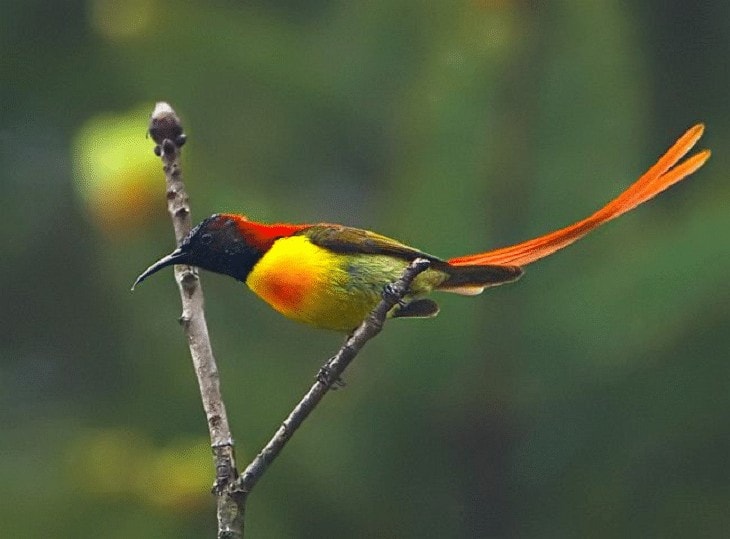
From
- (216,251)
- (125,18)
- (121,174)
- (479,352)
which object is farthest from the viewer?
(125,18)

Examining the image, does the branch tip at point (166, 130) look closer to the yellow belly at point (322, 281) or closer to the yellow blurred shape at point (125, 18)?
the yellow belly at point (322, 281)

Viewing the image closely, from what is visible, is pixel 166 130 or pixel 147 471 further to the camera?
pixel 147 471

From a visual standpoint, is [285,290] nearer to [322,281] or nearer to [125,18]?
[322,281]

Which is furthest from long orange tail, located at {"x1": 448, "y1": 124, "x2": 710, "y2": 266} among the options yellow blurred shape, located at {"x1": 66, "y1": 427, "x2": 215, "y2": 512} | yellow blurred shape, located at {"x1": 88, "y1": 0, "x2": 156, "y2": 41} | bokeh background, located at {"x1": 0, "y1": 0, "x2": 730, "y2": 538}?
yellow blurred shape, located at {"x1": 88, "y1": 0, "x2": 156, "y2": 41}

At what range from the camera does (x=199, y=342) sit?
134 centimetres

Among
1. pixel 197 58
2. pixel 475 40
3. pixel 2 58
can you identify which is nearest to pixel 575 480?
pixel 475 40

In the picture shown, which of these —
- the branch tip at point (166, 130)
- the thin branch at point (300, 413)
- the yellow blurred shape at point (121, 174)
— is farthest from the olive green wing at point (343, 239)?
the thin branch at point (300, 413)

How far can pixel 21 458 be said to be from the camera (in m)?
2.36

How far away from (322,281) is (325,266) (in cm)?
3

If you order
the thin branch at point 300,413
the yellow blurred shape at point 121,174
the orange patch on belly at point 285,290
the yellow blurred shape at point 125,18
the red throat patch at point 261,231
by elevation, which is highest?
the yellow blurred shape at point 125,18

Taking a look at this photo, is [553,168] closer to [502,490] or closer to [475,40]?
[475,40]

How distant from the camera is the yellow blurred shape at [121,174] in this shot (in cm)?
183

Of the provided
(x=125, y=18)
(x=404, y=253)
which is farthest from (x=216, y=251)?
(x=125, y=18)

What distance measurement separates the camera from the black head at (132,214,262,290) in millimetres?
1590
